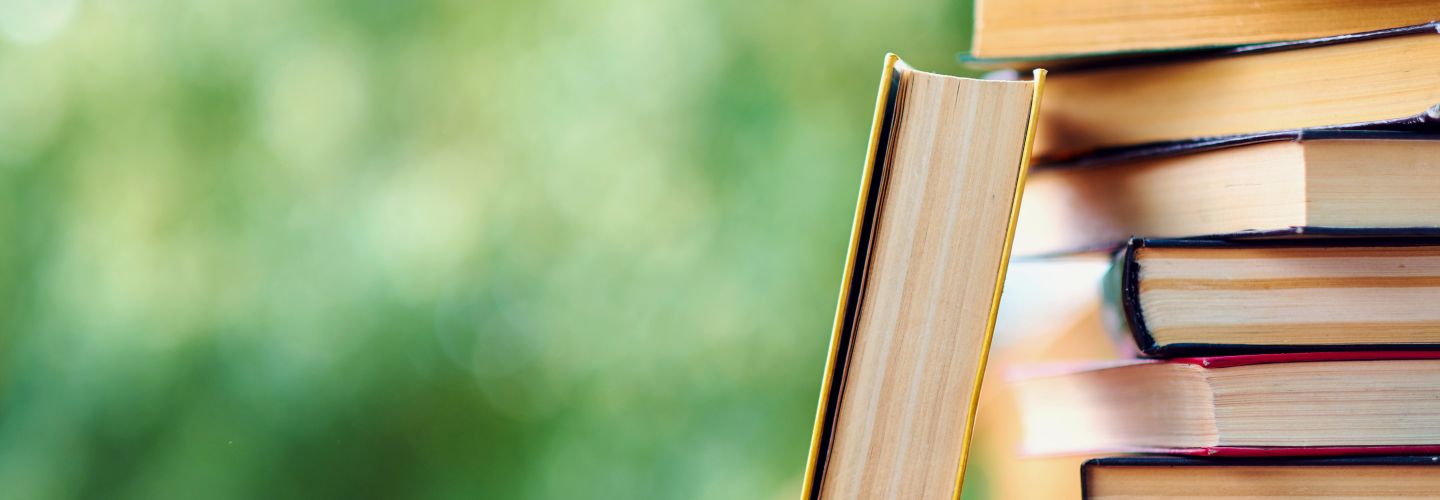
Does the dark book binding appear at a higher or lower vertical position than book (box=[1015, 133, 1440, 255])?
higher

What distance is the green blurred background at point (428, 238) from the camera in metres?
0.99

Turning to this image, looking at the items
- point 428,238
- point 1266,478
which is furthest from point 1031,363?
point 428,238

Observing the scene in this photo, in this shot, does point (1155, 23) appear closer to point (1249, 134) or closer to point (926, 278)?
point (1249, 134)

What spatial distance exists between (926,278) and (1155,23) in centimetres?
19

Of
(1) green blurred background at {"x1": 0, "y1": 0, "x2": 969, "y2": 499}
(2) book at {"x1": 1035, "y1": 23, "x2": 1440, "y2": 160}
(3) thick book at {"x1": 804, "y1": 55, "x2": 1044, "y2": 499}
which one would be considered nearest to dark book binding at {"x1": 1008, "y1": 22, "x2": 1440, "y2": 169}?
(2) book at {"x1": 1035, "y1": 23, "x2": 1440, "y2": 160}

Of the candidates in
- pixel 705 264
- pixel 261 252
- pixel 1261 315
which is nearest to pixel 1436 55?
pixel 1261 315

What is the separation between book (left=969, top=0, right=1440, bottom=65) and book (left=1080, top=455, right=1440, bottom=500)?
19 cm

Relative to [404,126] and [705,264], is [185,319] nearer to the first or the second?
[404,126]

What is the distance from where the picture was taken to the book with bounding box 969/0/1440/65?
44cm

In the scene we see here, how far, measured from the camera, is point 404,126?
1040 millimetres

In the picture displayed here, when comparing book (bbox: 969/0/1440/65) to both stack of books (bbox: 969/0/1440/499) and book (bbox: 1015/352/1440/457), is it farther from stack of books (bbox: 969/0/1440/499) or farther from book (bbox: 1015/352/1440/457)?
book (bbox: 1015/352/1440/457)

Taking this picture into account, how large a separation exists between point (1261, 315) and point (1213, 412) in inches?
1.8

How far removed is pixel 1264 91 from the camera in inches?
17.6

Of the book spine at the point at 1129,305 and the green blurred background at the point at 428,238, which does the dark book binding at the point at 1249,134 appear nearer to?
the book spine at the point at 1129,305
